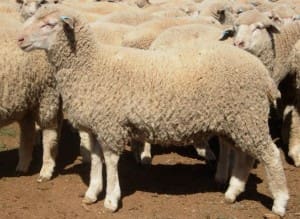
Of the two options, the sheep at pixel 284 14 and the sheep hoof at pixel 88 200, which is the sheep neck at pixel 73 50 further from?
the sheep at pixel 284 14

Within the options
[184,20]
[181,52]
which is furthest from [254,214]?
[184,20]

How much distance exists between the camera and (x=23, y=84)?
5660 mm

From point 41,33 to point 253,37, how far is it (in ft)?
8.61

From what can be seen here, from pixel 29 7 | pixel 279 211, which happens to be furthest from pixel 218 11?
pixel 279 211

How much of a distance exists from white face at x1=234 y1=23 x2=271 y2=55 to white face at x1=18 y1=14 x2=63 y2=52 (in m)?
2.25

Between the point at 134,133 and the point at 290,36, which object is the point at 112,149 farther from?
the point at 290,36

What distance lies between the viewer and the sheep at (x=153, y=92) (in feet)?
16.3

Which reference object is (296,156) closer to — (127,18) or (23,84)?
(23,84)

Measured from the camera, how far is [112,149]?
511 cm

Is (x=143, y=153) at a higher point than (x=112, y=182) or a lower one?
lower

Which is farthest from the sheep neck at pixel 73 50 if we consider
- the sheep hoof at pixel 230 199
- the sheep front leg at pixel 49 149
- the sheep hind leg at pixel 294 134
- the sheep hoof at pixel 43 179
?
the sheep hind leg at pixel 294 134

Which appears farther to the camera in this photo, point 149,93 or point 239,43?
point 239,43

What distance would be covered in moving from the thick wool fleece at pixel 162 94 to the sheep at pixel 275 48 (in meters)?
1.24

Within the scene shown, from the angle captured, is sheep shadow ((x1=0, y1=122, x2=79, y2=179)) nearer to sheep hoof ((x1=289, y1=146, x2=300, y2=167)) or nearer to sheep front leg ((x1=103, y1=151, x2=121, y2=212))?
sheep front leg ((x1=103, y1=151, x2=121, y2=212))
